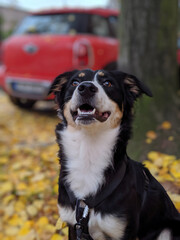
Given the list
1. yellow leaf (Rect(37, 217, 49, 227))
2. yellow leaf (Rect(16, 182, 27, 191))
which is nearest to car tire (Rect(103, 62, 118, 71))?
yellow leaf (Rect(16, 182, 27, 191))

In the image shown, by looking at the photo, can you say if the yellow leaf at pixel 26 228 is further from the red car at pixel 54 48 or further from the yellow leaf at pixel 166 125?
the red car at pixel 54 48

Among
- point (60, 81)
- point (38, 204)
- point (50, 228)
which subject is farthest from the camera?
point (38, 204)

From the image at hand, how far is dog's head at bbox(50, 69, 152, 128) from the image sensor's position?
2.15 m

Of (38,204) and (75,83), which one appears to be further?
(38,204)

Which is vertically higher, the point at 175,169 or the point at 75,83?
the point at 75,83

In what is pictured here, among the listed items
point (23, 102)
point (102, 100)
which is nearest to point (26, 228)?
point (102, 100)

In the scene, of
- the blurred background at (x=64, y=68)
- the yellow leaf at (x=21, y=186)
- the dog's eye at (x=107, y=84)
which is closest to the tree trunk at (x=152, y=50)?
the blurred background at (x=64, y=68)

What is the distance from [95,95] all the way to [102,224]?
98 centimetres

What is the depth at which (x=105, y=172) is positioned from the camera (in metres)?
2.21

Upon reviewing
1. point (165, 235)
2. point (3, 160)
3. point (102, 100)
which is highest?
point (102, 100)

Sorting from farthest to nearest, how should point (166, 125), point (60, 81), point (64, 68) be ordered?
point (64, 68), point (166, 125), point (60, 81)

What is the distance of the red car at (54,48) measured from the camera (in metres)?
5.59

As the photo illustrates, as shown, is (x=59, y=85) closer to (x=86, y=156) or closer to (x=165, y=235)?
(x=86, y=156)

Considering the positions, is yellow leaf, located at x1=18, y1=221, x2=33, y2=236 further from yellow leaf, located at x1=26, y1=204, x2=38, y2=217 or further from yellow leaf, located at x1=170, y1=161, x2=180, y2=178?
yellow leaf, located at x1=170, y1=161, x2=180, y2=178
